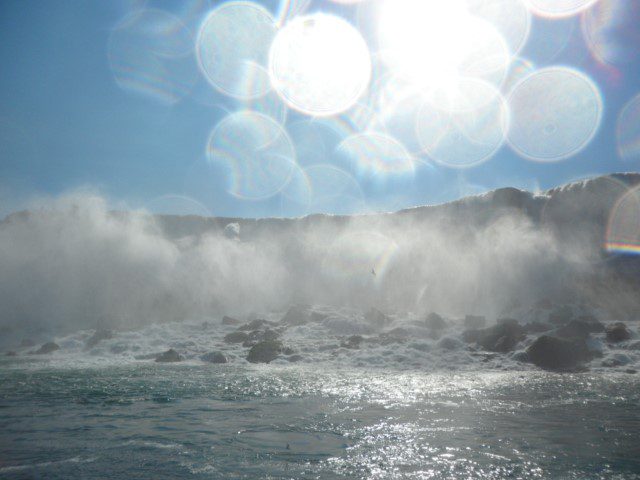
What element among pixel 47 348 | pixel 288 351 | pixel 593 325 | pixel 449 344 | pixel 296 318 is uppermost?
pixel 296 318

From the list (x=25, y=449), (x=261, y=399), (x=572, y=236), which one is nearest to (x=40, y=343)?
(x=261, y=399)

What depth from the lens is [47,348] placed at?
85.6ft

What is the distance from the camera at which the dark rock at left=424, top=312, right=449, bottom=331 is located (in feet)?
87.8

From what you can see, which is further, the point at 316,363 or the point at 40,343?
the point at 40,343

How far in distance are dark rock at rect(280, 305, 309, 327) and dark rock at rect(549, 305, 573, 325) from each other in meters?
14.9

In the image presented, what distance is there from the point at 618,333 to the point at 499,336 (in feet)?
17.3

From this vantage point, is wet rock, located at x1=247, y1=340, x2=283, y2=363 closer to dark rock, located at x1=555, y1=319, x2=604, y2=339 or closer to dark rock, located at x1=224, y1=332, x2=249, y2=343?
dark rock, located at x1=224, y1=332, x2=249, y2=343

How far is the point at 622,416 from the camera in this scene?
10.5 m

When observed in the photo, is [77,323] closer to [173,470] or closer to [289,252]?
[289,252]

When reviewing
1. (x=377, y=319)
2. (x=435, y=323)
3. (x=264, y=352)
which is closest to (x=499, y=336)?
(x=435, y=323)

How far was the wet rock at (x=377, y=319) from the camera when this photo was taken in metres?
28.8

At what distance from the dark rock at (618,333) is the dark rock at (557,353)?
238 cm

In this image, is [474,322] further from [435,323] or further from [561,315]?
[561,315]

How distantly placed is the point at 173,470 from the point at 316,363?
15.0 m
